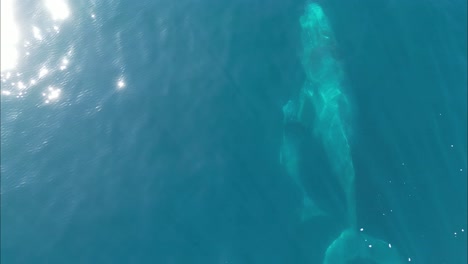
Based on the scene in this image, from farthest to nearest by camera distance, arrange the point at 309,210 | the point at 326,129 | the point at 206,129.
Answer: the point at 326,129
the point at 206,129
the point at 309,210

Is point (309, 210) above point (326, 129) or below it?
below

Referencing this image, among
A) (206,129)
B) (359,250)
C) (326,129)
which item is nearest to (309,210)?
(359,250)

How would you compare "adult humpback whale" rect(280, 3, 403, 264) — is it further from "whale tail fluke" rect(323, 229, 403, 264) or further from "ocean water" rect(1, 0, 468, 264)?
"ocean water" rect(1, 0, 468, 264)

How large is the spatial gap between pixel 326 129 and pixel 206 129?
375 inches

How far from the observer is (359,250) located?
37.8 metres

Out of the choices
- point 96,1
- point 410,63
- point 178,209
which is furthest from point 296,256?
point 96,1

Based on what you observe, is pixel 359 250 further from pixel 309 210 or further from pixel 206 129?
pixel 206 129

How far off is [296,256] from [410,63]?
19182 millimetres

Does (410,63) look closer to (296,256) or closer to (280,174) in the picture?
(280,174)

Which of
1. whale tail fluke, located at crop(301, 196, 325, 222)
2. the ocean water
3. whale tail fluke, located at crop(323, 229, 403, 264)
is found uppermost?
the ocean water

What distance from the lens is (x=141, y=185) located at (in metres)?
37.6

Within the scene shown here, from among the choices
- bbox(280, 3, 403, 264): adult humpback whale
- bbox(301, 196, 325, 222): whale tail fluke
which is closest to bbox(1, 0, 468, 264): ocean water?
bbox(301, 196, 325, 222): whale tail fluke

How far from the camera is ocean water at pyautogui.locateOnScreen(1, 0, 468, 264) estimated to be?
36469 millimetres

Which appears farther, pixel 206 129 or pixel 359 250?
pixel 206 129
